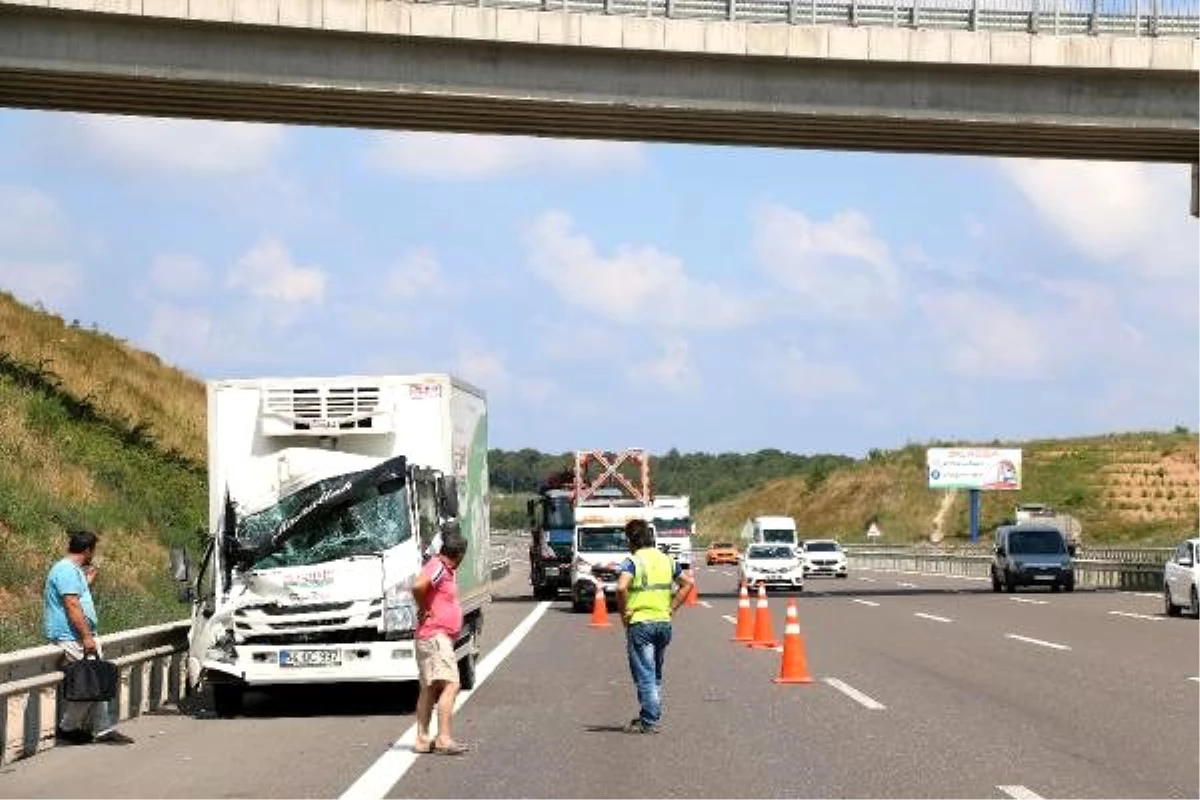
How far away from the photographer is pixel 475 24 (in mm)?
38938

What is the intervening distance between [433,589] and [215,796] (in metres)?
2.78

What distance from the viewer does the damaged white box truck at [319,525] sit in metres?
17.0

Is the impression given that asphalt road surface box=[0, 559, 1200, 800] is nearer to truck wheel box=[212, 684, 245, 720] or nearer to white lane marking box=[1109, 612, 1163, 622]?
truck wheel box=[212, 684, 245, 720]

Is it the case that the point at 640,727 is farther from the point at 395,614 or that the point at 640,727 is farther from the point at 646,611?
the point at 395,614

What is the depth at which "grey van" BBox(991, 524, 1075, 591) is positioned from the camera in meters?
48.8

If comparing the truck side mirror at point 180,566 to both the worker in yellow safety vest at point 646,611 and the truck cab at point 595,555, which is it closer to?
the worker in yellow safety vest at point 646,611

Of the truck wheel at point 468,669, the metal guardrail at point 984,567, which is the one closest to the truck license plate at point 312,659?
the truck wheel at point 468,669

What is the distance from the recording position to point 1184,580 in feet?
112

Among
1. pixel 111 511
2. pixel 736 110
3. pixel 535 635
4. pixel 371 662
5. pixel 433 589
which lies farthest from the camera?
pixel 736 110

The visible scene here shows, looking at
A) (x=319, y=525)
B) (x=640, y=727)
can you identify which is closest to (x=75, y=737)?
(x=319, y=525)

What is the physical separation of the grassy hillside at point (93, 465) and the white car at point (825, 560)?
66.7 feet

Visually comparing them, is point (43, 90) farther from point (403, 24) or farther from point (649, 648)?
point (649, 648)

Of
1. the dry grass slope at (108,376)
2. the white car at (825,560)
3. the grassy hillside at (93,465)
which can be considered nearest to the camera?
the grassy hillside at (93,465)

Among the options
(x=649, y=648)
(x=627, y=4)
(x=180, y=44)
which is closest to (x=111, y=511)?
(x=180, y=44)
